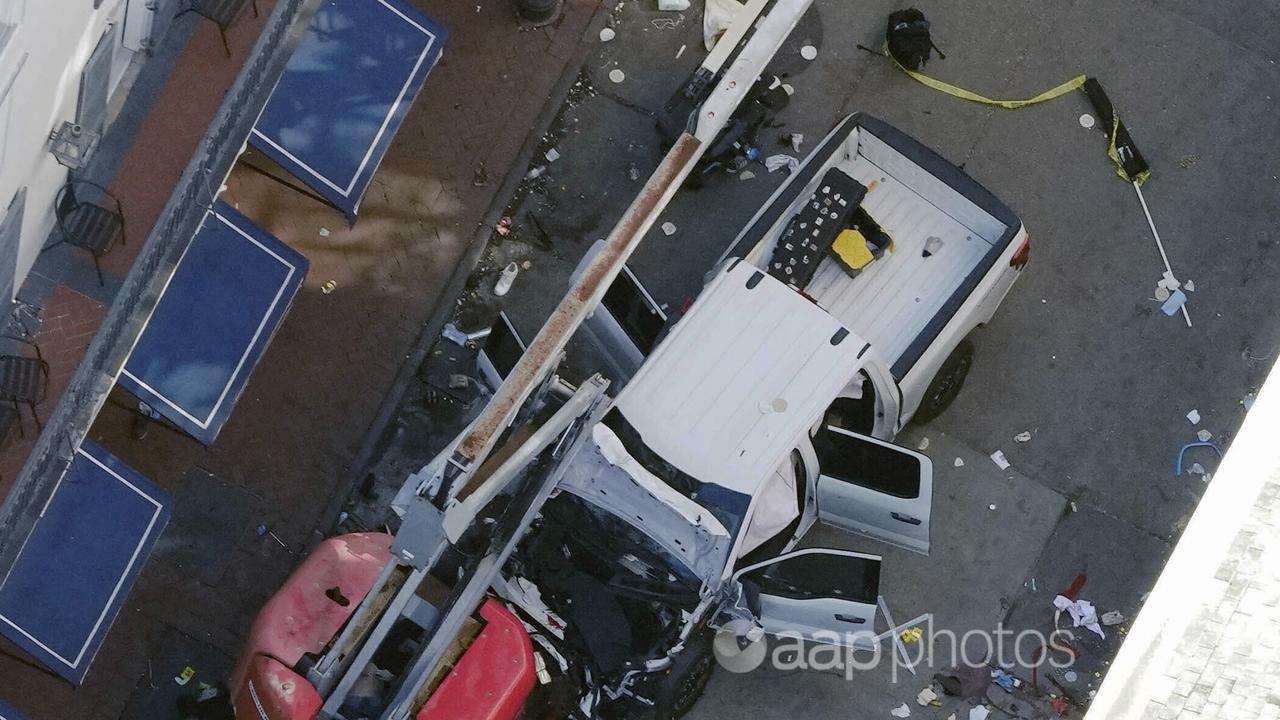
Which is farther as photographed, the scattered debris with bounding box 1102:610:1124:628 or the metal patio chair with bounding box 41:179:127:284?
the scattered debris with bounding box 1102:610:1124:628

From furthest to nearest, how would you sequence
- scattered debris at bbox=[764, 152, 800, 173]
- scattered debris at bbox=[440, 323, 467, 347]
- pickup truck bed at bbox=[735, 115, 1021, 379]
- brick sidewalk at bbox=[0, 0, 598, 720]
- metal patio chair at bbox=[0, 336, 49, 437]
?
scattered debris at bbox=[764, 152, 800, 173]
scattered debris at bbox=[440, 323, 467, 347]
brick sidewalk at bbox=[0, 0, 598, 720]
pickup truck bed at bbox=[735, 115, 1021, 379]
metal patio chair at bbox=[0, 336, 49, 437]

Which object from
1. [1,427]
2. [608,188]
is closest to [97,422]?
[1,427]

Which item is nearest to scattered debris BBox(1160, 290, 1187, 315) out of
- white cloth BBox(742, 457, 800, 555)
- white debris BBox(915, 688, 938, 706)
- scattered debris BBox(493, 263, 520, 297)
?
white debris BBox(915, 688, 938, 706)

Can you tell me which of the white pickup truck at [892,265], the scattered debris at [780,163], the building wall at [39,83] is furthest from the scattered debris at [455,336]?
the building wall at [39,83]

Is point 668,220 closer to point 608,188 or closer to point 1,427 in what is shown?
point 608,188

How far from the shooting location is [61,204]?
38.5 ft

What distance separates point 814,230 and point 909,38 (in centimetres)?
264

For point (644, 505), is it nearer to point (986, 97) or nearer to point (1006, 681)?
point (1006, 681)

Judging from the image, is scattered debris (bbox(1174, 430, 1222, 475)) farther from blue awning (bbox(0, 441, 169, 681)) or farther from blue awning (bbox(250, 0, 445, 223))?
blue awning (bbox(0, 441, 169, 681))

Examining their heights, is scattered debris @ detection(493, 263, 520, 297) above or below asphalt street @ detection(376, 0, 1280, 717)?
below

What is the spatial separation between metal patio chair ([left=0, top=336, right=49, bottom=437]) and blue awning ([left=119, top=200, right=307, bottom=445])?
0.59 meters

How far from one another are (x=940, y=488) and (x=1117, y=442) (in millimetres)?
1523

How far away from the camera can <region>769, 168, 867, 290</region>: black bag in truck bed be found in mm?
12297

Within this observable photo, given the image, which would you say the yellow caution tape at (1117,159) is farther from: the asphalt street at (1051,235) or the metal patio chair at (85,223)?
the metal patio chair at (85,223)
